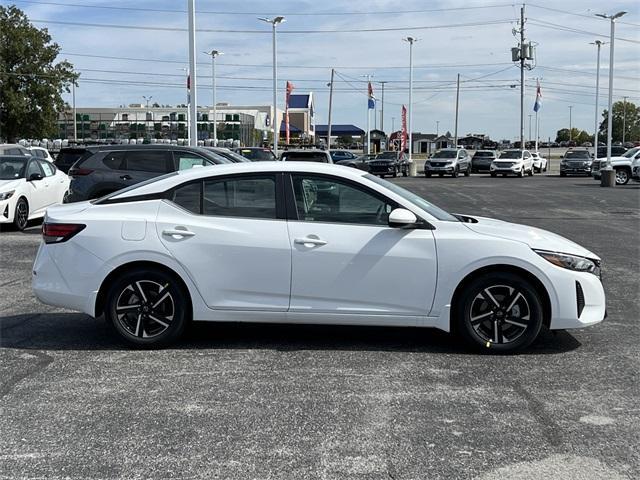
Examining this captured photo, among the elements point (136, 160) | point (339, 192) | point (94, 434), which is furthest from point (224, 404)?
point (136, 160)

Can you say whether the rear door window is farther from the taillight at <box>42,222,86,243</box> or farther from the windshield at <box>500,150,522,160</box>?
the windshield at <box>500,150,522,160</box>

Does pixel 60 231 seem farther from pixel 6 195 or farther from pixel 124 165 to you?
pixel 6 195

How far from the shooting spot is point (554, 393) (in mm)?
4887

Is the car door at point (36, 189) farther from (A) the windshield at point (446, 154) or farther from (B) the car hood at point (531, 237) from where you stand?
(A) the windshield at point (446, 154)

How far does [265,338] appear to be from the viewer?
6316 mm

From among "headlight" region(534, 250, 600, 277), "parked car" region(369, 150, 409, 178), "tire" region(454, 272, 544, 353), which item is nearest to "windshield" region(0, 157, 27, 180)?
"tire" region(454, 272, 544, 353)

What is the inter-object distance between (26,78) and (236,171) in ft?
177

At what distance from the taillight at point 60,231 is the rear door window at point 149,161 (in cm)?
700

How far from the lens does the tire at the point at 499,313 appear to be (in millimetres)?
5668

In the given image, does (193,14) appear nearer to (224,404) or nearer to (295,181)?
(295,181)

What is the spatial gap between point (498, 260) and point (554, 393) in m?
1.18

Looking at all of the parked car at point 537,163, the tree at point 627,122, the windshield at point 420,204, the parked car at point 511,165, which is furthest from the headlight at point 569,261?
the tree at point 627,122

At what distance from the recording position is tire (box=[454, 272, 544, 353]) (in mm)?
5668

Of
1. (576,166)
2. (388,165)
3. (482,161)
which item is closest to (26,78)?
(388,165)
